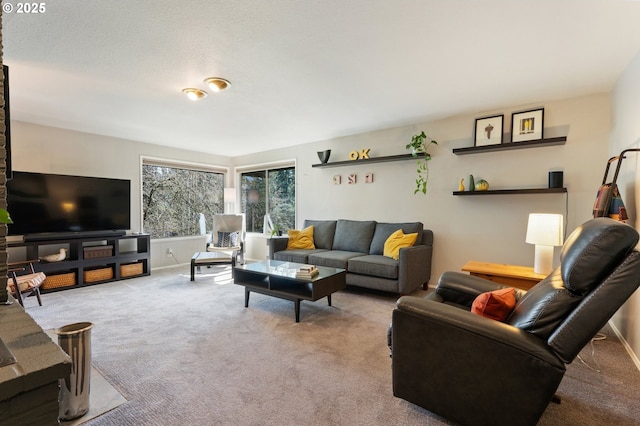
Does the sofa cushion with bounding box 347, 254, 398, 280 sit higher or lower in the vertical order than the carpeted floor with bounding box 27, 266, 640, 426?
higher

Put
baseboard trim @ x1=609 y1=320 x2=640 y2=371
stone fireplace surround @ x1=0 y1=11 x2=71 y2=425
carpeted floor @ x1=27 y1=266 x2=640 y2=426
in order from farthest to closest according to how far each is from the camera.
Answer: baseboard trim @ x1=609 y1=320 x2=640 y2=371, carpeted floor @ x1=27 y1=266 x2=640 y2=426, stone fireplace surround @ x1=0 y1=11 x2=71 y2=425

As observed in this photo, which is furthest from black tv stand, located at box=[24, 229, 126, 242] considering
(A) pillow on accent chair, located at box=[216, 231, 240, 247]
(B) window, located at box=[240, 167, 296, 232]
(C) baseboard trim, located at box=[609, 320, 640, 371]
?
(C) baseboard trim, located at box=[609, 320, 640, 371]

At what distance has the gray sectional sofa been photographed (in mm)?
3414

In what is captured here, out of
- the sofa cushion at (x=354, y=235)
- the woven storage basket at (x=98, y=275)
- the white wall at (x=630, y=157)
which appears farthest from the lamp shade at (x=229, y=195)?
the white wall at (x=630, y=157)

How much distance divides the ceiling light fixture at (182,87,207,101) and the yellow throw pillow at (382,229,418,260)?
9.04ft

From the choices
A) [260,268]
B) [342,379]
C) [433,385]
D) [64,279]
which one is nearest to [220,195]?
[64,279]

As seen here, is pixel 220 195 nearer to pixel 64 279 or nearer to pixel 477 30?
pixel 64 279

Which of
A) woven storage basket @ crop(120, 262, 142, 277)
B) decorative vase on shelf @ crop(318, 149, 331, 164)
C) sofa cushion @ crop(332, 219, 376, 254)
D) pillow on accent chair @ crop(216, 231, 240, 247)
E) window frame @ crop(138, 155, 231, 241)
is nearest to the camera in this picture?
sofa cushion @ crop(332, 219, 376, 254)

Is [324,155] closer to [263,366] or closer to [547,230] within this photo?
[547,230]

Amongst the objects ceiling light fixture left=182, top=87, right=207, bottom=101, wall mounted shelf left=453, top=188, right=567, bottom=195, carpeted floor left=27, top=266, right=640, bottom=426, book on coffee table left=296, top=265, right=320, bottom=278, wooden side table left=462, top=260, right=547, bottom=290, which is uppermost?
ceiling light fixture left=182, top=87, right=207, bottom=101

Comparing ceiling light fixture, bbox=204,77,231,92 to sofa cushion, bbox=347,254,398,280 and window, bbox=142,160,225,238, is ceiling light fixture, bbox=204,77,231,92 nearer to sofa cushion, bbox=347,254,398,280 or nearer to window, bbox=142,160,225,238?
sofa cushion, bbox=347,254,398,280

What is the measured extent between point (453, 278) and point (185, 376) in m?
1.97

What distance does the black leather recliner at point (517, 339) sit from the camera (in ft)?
3.91

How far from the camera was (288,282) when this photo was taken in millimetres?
3160
